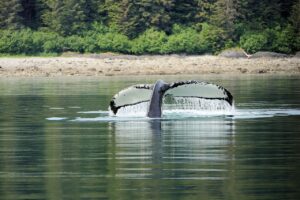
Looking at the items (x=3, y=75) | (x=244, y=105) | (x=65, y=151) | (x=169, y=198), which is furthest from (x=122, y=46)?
(x=169, y=198)

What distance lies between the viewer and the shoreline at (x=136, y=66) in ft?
278

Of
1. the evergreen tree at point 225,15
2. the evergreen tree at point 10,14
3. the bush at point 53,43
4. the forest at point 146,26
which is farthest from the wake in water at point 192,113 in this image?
the evergreen tree at point 10,14

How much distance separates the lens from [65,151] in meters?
26.9

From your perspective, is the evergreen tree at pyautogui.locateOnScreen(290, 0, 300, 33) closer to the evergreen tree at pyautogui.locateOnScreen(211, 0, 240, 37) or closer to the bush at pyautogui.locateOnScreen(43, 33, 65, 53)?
the evergreen tree at pyautogui.locateOnScreen(211, 0, 240, 37)

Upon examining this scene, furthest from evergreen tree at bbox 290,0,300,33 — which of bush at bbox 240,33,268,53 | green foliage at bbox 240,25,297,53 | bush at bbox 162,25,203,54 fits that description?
bush at bbox 162,25,203,54

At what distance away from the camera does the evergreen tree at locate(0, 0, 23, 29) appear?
105m

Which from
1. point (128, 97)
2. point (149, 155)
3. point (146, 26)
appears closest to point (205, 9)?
point (146, 26)

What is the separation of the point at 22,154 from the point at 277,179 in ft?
21.2

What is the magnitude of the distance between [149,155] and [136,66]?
62064mm

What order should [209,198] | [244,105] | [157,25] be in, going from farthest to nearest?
[157,25]
[244,105]
[209,198]

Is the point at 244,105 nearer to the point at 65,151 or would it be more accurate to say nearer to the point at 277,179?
the point at 65,151

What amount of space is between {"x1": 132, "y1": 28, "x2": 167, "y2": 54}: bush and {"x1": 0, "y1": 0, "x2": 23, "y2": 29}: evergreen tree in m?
10.0

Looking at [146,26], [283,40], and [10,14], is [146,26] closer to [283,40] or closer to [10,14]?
[10,14]

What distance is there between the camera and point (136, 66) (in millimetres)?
87625
